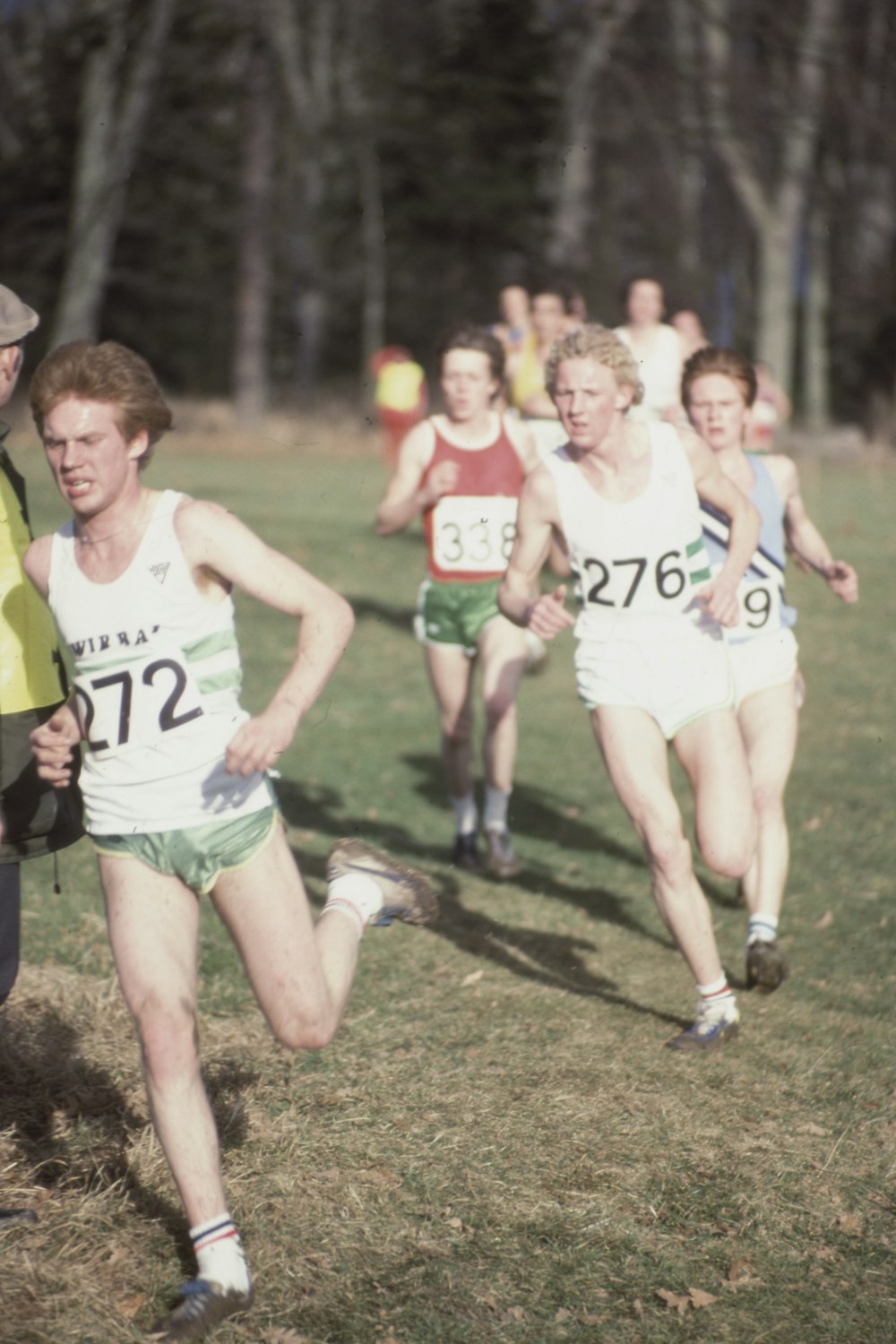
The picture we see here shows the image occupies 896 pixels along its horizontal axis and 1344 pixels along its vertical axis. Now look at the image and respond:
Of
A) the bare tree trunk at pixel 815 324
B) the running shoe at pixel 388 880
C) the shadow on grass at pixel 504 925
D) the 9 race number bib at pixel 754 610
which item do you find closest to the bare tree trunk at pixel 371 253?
the bare tree trunk at pixel 815 324

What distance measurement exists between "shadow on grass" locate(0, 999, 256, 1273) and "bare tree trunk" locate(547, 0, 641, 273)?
3710cm

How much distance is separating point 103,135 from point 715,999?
33446 mm

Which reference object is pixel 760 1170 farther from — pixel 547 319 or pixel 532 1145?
pixel 547 319

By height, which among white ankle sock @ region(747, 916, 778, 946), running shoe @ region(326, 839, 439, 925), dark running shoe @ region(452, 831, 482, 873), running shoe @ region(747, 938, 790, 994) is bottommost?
dark running shoe @ region(452, 831, 482, 873)

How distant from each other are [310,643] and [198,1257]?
4.61ft

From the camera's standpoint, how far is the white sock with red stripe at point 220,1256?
3.65 metres

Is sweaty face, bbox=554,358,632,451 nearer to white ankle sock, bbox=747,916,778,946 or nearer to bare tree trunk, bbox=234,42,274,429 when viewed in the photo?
white ankle sock, bbox=747,916,778,946

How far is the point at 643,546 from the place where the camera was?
5.28 meters

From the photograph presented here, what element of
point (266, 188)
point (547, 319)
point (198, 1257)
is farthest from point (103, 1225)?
point (266, 188)

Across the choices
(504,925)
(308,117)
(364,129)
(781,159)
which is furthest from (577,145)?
(504,925)

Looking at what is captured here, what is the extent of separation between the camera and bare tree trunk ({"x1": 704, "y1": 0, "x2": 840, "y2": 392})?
33469 millimetres

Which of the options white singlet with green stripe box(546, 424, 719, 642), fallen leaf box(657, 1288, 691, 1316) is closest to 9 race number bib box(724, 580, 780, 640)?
white singlet with green stripe box(546, 424, 719, 642)

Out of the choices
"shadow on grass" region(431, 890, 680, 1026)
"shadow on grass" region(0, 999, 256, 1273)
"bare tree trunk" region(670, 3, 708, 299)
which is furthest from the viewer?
"bare tree trunk" region(670, 3, 708, 299)

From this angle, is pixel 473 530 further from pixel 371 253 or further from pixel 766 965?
pixel 371 253
